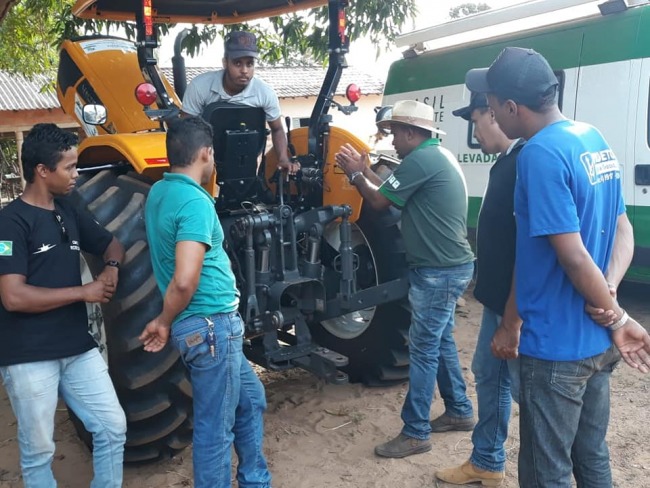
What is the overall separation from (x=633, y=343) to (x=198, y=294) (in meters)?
1.57

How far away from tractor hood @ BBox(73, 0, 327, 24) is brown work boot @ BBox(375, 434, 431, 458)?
9.15ft

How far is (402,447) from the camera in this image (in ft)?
11.8

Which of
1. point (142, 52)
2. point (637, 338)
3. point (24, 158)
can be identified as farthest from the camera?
point (142, 52)

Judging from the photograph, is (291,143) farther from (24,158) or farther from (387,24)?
(387,24)

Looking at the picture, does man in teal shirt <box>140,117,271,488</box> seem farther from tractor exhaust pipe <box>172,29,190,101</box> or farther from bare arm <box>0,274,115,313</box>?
tractor exhaust pipe <box>172,29,190,101</box>

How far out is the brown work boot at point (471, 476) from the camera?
3.25m

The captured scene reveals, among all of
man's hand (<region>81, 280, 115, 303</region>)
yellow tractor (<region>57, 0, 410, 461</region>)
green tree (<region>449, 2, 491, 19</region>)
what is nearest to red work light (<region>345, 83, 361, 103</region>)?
yellow tractor (<region>57, 0, 410, 461</region>)

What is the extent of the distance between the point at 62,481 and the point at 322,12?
5.25 m

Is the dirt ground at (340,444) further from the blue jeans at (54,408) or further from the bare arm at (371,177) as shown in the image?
the bare arm at (371,177)

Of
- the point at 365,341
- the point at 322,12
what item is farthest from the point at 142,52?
the point at 322,12

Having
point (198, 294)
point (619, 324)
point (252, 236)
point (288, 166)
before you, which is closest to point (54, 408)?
point (198, 294)

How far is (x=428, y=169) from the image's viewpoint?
3502mm

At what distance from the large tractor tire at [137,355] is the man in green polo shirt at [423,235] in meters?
1.12

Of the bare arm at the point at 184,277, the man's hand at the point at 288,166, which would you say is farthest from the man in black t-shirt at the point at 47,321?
the man's hand at the point at 288,166
